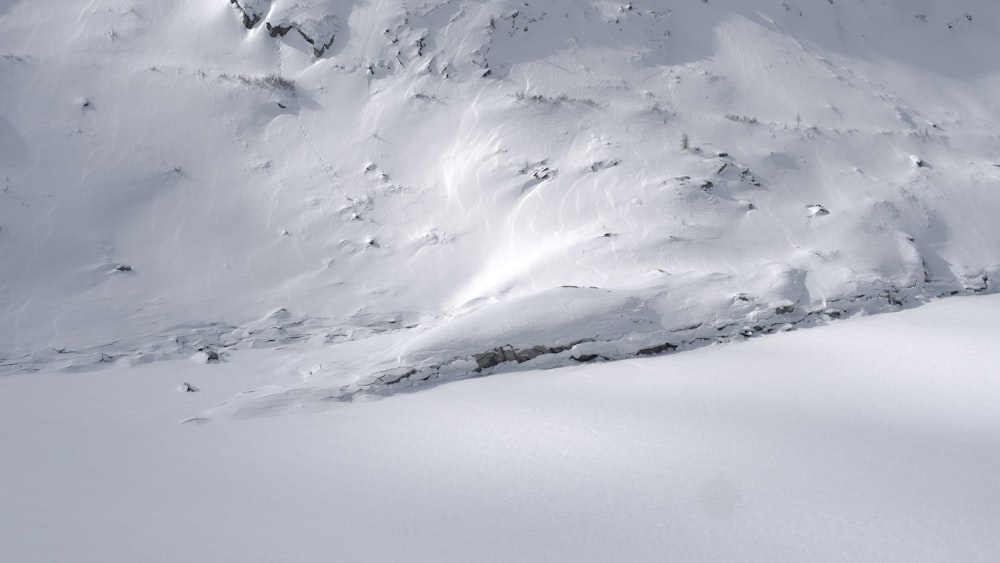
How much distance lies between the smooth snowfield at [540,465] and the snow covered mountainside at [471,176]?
844 millimetres

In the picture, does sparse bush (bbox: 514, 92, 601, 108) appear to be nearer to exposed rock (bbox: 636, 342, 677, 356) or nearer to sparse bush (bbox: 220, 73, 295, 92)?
sparse bush (bbox: 220, 73, 295, 92)

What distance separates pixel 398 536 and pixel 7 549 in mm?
2119

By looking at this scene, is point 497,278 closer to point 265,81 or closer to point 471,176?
point 471,176

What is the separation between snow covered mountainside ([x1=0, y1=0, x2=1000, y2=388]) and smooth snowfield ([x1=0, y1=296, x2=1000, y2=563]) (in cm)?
84

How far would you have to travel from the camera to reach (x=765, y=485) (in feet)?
15.6

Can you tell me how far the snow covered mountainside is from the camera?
27.1 feet

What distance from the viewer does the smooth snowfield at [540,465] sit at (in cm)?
412

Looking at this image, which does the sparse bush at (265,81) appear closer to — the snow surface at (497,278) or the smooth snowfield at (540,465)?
the snow surface at (497,278)

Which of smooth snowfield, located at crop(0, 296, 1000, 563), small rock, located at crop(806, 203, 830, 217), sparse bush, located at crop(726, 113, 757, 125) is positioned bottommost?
smooth snowfield, located at crop(0, 296, 1000, 563)

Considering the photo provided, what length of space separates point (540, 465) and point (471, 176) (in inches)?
263

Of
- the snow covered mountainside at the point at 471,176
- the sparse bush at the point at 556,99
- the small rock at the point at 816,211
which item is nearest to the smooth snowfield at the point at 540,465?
the snow covered mountainside at the point at 471,176

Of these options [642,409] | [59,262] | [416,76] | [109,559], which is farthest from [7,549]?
[416,76]

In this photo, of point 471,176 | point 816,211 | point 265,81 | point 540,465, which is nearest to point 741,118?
point 816,211

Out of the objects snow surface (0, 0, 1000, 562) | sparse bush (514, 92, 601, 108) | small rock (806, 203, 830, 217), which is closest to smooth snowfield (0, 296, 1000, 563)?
snow surface (0, 0, 1000, 562)
